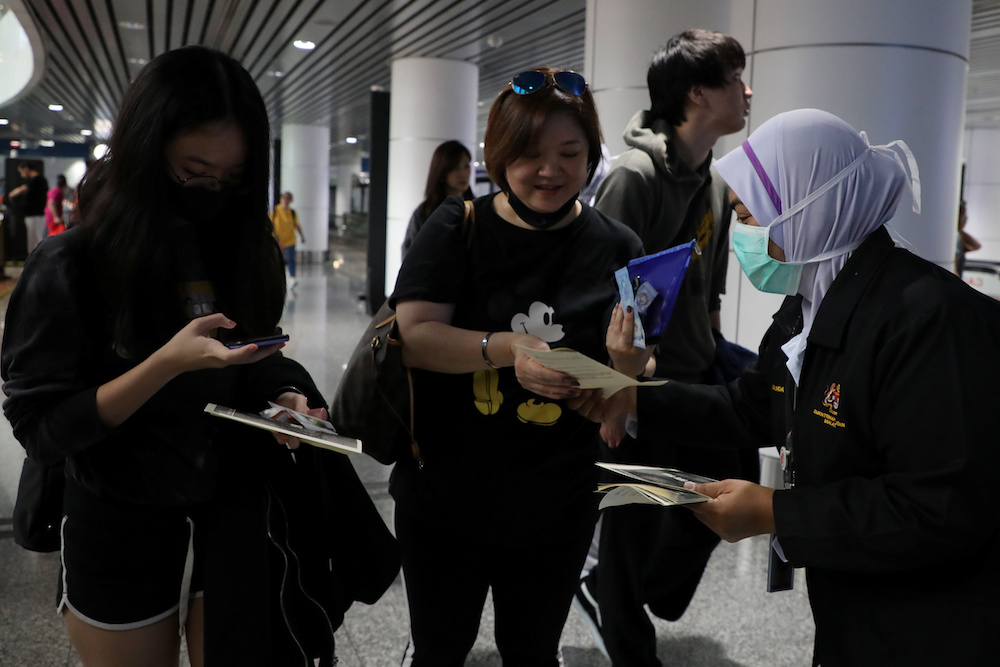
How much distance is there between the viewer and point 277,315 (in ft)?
6.28

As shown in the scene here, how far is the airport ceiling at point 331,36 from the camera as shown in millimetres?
10297

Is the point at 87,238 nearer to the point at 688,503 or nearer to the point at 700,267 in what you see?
the point at 688,503

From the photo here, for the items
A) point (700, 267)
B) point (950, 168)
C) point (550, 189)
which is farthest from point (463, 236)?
point (950, 168)

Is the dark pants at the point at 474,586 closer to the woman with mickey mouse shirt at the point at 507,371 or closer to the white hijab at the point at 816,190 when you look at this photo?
the woman with mickey mouse shirt at the point at 507,371

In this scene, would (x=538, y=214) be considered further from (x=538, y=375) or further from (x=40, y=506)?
(x=40, y=506)

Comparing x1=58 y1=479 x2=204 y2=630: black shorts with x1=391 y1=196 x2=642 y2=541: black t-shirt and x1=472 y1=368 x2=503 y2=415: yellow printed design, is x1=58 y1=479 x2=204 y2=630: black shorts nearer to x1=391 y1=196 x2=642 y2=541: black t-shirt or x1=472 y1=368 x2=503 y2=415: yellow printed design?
x1=391 y1=196 x2=642 y2=541: black t-shirt

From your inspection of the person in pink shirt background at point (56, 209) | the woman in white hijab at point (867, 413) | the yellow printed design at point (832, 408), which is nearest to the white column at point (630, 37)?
the woman in white hijab at point (867, 413)

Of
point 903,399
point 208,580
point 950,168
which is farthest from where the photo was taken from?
point 950,168

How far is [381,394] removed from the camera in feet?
6.12

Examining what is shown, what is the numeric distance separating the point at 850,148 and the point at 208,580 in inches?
55.7

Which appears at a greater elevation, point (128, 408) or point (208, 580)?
point (128, 408)

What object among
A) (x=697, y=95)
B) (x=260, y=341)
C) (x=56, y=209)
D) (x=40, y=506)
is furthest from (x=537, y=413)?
(x=56, y=209)

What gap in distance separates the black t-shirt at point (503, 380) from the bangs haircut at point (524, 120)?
114 mm

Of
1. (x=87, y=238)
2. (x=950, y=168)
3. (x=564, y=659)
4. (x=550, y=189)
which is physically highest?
(x=950, y=168)
